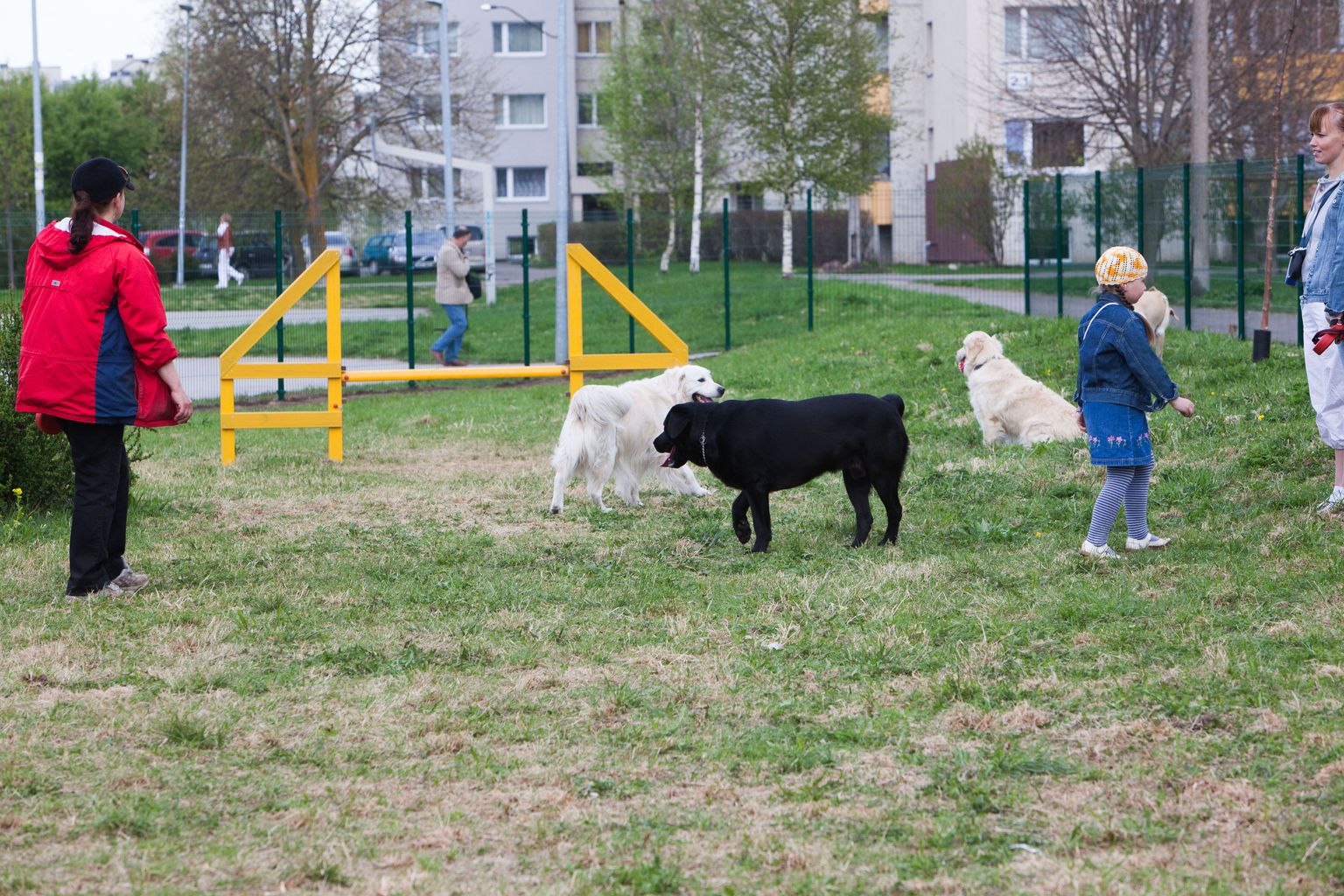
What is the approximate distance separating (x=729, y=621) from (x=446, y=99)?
2706cm

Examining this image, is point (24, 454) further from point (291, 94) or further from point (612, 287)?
point (291, 94)

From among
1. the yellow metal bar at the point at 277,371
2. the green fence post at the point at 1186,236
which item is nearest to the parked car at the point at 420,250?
the yellow metal bar at the point at 277,371

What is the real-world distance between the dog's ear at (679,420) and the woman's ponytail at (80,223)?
2872mm

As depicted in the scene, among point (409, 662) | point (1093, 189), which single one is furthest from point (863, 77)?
point (409, 662)

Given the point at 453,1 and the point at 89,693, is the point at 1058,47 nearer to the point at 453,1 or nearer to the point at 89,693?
the point at 89,693

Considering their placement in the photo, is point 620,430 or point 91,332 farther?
point 620,430

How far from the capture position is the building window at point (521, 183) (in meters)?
54.8

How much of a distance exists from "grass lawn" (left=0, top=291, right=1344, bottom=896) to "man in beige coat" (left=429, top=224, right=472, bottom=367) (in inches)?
355

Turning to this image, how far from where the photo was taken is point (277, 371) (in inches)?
447

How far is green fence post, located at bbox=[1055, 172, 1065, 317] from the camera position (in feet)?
59.3

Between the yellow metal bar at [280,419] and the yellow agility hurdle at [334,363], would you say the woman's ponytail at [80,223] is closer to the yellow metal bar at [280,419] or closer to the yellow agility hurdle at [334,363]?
the yellow agility hurdle at [334,363]

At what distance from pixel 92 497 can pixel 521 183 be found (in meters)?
50.5

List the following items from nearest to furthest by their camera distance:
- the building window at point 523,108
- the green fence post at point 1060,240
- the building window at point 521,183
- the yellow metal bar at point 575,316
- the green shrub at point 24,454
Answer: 1. the green shrub at point 24,454
2. the yellow metal bar at point 575,316
3. the green fence post at point 1060,240
4. the building window at point 523,108
5. the building window at point 521,183

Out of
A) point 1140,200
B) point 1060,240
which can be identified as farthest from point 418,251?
point 1140,200
